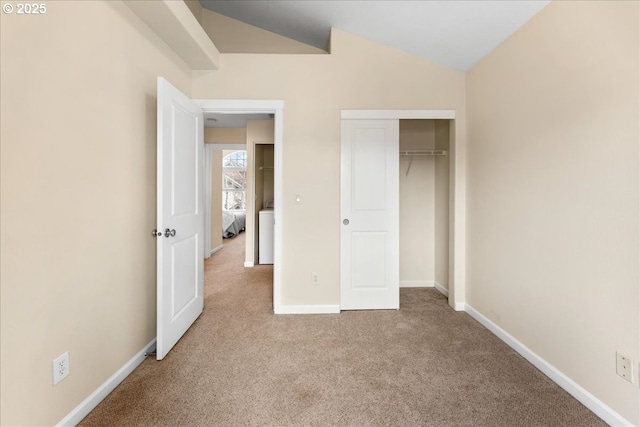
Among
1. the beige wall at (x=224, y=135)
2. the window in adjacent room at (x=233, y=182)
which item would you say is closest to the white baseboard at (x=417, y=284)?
the beige wall at (x=224, y=135)

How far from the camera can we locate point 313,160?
2803 mm

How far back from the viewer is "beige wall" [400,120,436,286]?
11.5 ft

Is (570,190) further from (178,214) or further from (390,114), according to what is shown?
(178,214)

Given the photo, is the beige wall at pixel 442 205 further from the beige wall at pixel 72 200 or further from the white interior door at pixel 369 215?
the beige wall at pixel 72 200

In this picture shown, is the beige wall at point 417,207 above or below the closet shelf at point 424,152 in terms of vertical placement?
below

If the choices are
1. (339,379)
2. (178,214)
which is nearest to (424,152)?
(339,379)

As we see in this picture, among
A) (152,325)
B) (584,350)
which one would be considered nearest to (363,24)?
(584,350)

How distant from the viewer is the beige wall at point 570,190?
1.38 m

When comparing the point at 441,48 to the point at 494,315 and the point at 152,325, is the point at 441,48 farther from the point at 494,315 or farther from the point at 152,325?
the point at 152,325

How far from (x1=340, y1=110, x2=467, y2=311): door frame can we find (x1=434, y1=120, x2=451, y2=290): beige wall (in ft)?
0.67

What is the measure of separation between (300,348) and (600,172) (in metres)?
2.16

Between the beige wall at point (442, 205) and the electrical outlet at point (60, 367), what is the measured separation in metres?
3.23

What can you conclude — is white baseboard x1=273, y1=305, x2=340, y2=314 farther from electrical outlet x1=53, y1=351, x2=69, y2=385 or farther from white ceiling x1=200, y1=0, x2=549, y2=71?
white ceiling x1=200, y1=0, x2=549, y2=71

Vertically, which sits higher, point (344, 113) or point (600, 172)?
point (344, 113)
